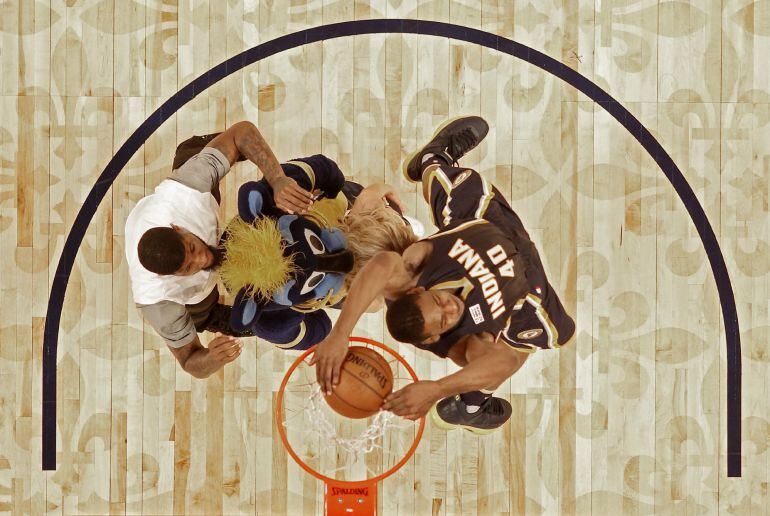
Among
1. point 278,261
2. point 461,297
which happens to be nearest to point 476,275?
point 461,297

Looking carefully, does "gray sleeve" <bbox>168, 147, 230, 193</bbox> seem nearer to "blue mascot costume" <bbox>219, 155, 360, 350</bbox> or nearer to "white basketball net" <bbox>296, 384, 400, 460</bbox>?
"blue mascot costume" <bbox>219, 155, 360, 350</bbox>

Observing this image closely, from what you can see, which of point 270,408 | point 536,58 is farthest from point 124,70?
point 536,58

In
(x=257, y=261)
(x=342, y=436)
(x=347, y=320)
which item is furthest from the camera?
(x=342, y=436)

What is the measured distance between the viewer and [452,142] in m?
4.05

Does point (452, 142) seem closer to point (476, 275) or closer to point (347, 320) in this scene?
point (476, 275)

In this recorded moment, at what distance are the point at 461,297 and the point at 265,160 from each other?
1184mm

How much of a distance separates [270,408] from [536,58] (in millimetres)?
2851

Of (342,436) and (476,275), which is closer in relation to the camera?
(476,275)

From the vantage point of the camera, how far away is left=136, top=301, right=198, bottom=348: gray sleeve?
3.28m

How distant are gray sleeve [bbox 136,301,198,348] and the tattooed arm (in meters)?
0.75

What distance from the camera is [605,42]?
4.34 metres

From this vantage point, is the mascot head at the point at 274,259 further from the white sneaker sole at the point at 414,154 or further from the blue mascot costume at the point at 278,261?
the white sneaker sole at the point at 414,154

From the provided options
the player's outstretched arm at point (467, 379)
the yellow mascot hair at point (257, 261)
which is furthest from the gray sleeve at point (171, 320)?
the player's outstretched arm at point (467, 379)

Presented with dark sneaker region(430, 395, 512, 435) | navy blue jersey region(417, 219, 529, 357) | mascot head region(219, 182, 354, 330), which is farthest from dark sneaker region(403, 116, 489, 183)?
dark sneaker region(430, 395, 512, 435)
